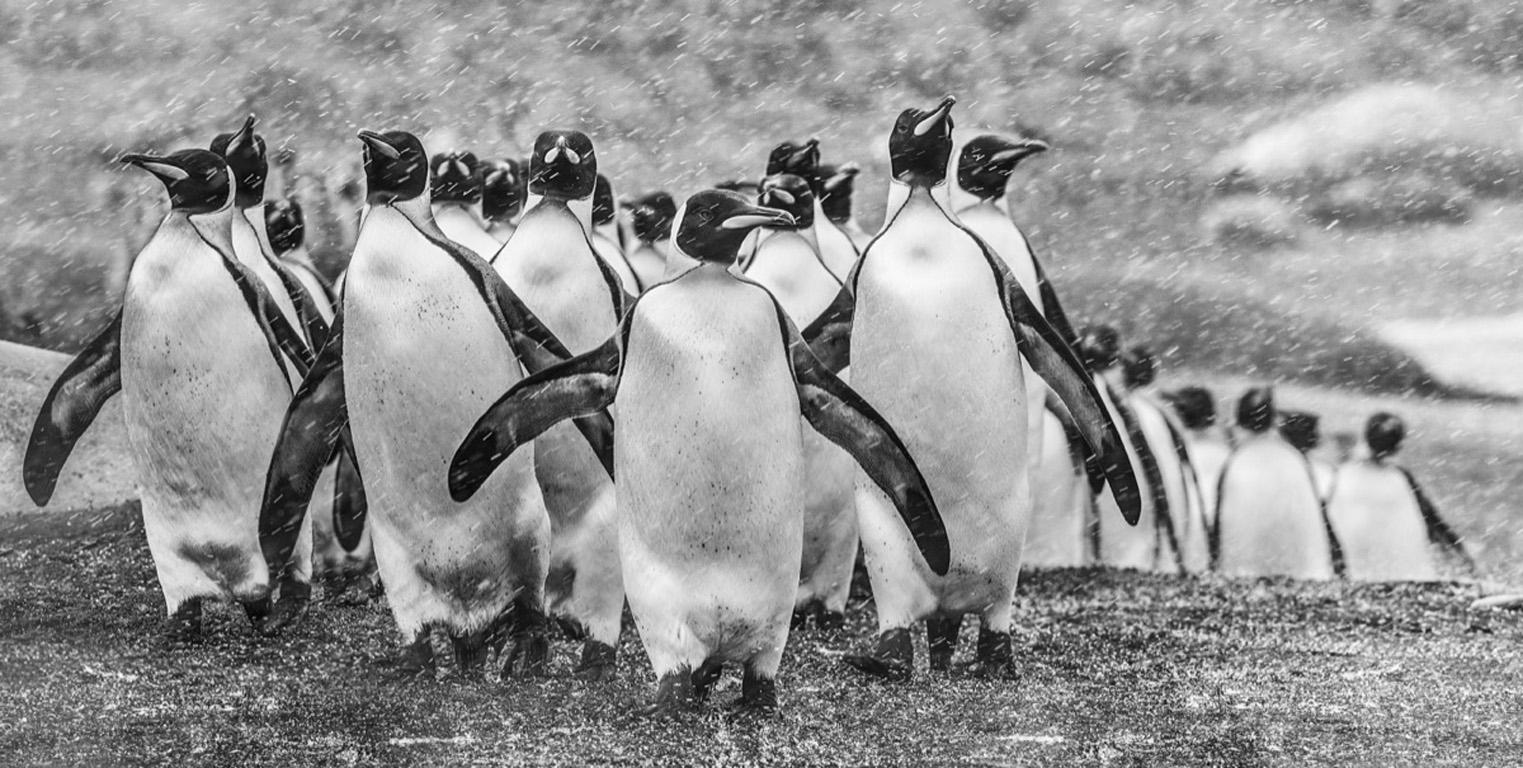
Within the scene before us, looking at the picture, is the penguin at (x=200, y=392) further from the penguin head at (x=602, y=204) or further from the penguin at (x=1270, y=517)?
the penguin at (x=1270, y=517)

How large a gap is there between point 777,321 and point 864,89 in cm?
460

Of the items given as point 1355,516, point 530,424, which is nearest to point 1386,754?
point 530,424

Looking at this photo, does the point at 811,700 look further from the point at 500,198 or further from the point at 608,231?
the point at 608,231

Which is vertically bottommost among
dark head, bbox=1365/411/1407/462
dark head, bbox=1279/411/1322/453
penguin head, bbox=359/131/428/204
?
dark head, bbox=1279/411/1322/453

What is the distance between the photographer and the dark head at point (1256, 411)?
599 cm

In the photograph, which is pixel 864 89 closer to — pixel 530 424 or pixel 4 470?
pixel 4 470

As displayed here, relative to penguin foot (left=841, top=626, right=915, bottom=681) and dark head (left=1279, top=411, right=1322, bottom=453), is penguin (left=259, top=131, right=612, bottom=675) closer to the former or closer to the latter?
penguin foot (left=841, top=626, right=915, bottom=681)

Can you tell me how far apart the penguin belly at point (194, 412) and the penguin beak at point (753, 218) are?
1.45 metres

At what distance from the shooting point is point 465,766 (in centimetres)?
211

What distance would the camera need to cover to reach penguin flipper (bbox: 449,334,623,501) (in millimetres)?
2693

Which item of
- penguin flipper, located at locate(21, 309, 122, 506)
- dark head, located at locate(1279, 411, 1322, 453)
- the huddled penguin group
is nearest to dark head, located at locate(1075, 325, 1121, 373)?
dark head, located at locate(1279, 411, 1322, 453)

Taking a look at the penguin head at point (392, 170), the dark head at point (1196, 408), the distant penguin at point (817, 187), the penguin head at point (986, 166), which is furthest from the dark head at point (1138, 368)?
the penguin head at point (392, 170)

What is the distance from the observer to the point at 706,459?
2592mm

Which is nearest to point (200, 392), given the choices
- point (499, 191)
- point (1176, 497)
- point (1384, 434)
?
point (499, 191)
